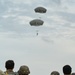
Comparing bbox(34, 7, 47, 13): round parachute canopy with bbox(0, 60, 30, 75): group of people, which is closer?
bbox(0, 60, 30, 75): group of people

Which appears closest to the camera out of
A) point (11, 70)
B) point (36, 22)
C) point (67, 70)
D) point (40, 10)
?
point (67, 70)

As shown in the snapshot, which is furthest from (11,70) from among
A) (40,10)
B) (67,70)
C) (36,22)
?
(36,22)

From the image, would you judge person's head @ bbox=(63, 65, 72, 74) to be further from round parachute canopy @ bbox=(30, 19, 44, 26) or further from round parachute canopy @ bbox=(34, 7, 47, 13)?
round parachute canopy @ bbox=(30, 19, 44, 26)

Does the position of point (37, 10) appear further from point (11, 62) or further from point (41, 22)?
point (11, 62)

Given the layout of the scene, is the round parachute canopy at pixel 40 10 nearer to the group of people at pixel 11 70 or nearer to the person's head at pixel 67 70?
the group of people at pixel 11 70

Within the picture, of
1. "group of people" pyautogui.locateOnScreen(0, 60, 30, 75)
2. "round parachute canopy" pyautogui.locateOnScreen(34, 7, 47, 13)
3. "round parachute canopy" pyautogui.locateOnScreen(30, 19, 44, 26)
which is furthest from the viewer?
"round parachute canopy" pyautogui.locateOnScreen(30, 19, 44, 26)

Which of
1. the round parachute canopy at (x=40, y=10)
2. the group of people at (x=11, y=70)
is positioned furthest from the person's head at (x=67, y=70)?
the round parachute canopy at (x=40, y=10)

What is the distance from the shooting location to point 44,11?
2665 inches

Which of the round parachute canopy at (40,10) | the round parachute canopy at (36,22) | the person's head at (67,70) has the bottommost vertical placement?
the person's head at (67,70)

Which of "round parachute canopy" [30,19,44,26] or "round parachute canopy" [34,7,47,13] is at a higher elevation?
"round parachute canopy" [34,7,47,13]

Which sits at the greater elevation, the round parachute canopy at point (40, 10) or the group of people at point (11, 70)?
the round parachute canopy at point (40, 10)

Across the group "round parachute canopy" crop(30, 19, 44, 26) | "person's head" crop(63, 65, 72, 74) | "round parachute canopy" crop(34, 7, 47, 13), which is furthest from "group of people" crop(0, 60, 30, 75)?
"round parachute canopy" crop(30, 19, 44, 26)

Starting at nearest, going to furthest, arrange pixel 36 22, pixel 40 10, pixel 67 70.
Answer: pixel 67 70 < pixel 40 10 < pixel 36 22

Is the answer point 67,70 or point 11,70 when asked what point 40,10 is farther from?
point 67,70
